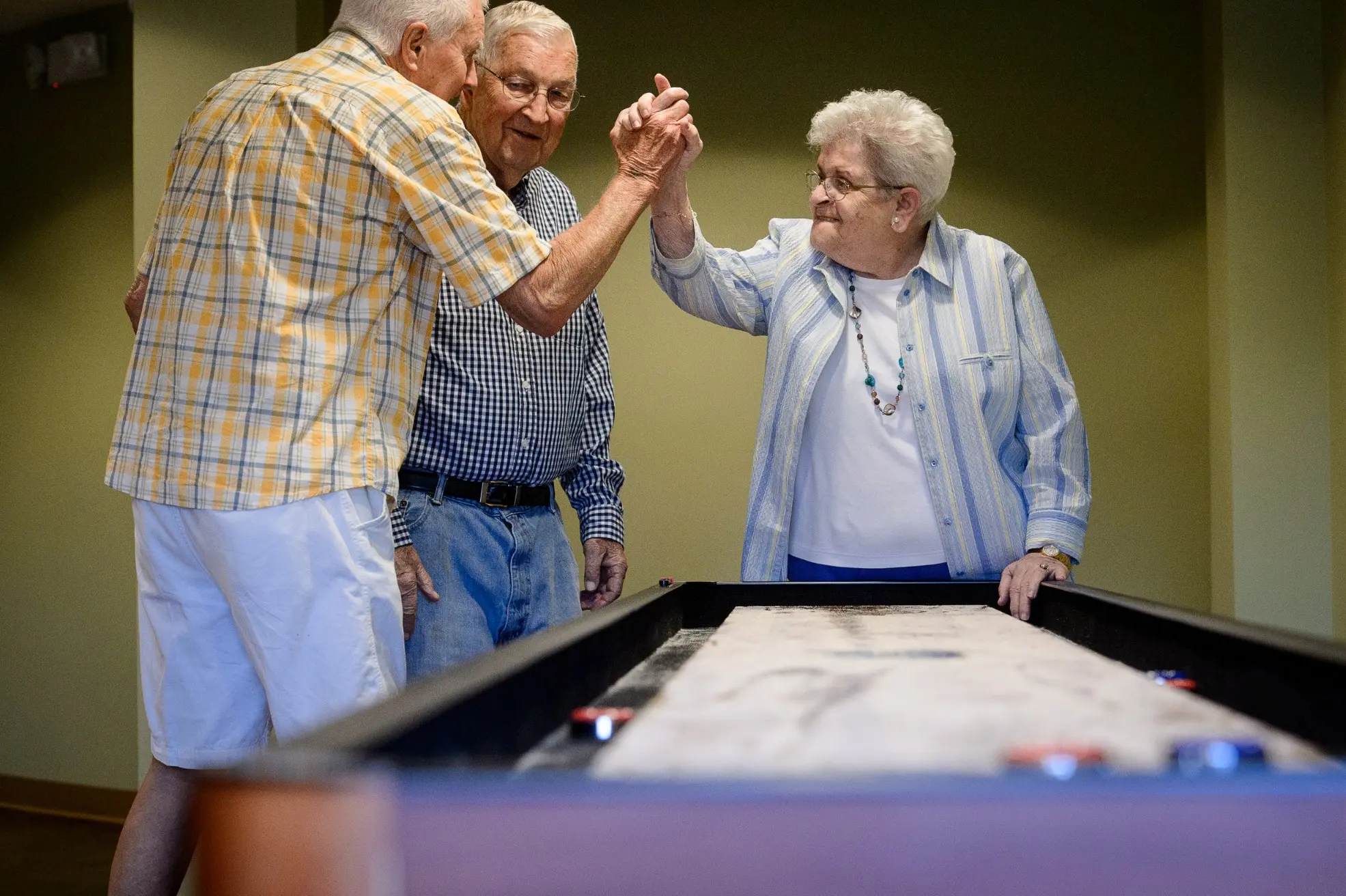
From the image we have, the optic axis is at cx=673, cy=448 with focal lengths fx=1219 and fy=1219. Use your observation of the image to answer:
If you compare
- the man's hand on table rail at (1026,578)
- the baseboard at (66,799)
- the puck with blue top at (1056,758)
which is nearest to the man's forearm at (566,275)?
the man's hand on table rail at (1026,578)

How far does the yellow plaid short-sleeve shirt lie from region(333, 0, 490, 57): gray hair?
0.12 meters

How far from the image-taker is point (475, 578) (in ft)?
6.64

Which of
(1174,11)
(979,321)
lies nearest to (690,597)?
(979,321)

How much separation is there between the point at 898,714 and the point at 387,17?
1.30 metres

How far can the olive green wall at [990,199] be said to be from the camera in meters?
3.91

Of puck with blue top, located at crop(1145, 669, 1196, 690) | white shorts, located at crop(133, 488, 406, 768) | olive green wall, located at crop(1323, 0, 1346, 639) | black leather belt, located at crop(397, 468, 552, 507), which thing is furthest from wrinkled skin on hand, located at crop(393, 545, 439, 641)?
olive green wall, located at crop(1323, 0, 1346, 639)

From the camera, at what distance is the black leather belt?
2.02 metres

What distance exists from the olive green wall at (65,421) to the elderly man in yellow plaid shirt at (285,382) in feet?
9.21

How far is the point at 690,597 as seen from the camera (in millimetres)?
1880

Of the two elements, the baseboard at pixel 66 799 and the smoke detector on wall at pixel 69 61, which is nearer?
the baseboard at pixel 66 799

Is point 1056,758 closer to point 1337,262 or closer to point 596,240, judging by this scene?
point 596,240

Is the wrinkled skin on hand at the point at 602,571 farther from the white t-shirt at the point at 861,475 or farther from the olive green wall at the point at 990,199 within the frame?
the olive green wall at the point at 990,199

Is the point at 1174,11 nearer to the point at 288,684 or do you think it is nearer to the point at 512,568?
the point at 512,568

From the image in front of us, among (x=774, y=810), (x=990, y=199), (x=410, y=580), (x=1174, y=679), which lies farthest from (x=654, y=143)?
(x=990, y=199)
